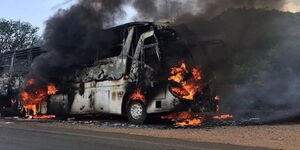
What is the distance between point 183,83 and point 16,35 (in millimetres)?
35734

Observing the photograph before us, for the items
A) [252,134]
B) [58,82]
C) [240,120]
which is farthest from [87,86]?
[252,134]

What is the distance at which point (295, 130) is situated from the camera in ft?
42.8

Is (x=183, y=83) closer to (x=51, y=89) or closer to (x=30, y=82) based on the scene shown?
(x=51, y=89)

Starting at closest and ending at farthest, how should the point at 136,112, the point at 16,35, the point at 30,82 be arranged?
1. the point at 136,112
2. the point at 30,82
3. the point at 16,35

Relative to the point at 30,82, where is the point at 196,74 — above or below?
below

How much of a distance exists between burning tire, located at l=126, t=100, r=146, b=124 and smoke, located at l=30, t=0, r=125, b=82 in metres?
2.26

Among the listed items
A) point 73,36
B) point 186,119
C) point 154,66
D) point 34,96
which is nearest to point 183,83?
point 154,66

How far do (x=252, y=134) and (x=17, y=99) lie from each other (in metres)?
11.0

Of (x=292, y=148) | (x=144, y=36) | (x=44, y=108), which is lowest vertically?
(x=292, y=148)

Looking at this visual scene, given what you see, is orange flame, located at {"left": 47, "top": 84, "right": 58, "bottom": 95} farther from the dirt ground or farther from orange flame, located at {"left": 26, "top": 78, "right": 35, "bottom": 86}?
the dirt ground

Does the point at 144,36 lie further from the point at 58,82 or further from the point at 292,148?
the point at 292,148

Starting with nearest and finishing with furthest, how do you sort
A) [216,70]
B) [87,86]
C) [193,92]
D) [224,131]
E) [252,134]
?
[252,134], [224,131], [193,92], [216,70], [87,86]

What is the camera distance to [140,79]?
1509cm

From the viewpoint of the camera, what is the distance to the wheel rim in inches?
594
